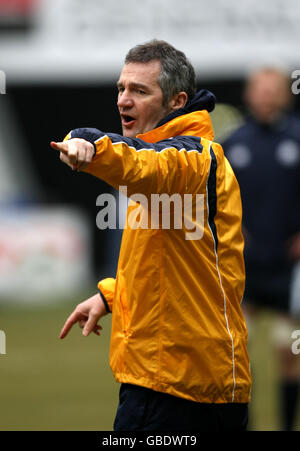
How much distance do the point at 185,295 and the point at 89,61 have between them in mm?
11825

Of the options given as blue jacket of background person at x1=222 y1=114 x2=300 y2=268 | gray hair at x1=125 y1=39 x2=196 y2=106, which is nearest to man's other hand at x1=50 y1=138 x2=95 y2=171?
gray hair at x1=125 y1=39 x2=196 y2=106

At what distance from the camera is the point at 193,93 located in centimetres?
352

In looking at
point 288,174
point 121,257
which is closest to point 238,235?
point 121,257

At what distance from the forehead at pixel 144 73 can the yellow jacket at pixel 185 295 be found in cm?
19

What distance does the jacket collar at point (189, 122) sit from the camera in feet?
10.8

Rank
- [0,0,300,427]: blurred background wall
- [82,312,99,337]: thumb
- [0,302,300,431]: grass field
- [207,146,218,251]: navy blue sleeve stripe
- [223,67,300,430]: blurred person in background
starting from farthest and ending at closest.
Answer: [0,0,300,427]: blurred background wall, [223,67,300,430]: blurred person in background, [0,302,300,431]: grass field, [82,312,99,337]: thumb, [207,146,218,251]: navy blue sleeve stripe

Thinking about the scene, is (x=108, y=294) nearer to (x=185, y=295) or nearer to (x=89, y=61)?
(x=185, y=295)

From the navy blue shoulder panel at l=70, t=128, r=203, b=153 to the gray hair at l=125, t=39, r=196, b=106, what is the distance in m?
0.27

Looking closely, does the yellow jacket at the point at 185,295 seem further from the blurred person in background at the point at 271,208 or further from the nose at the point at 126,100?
the blurred person in background at the point at 271,208

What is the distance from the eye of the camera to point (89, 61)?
48.1ft

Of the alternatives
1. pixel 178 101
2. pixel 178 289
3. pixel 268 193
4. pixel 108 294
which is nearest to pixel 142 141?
pixel 178 101

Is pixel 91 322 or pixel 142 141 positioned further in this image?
pixel 91 322

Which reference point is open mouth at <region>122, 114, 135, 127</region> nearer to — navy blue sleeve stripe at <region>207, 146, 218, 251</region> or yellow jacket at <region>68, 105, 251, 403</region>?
yellow jacket at <region>68, 105, 251, 403</region>

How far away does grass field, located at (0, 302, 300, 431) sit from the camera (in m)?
6.02
